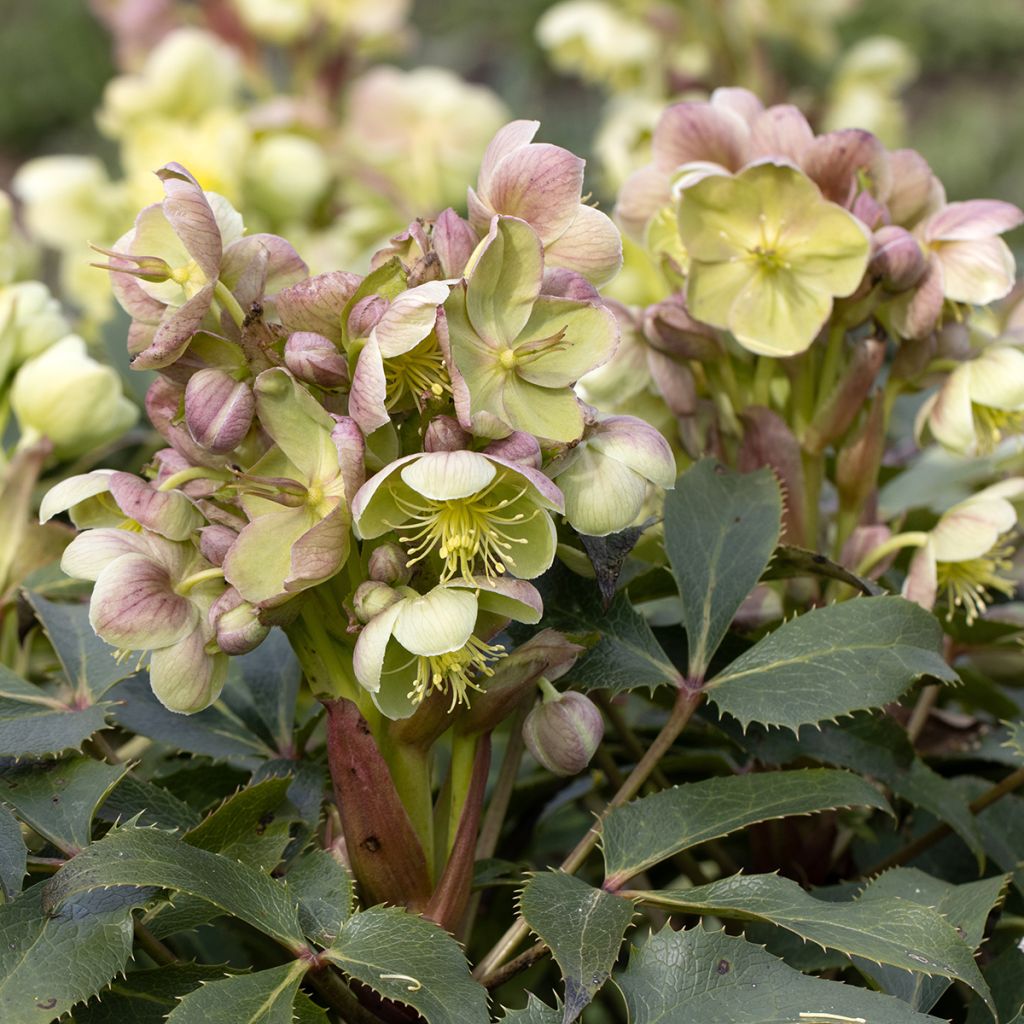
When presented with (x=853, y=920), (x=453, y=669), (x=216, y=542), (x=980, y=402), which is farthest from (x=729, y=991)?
(x=980, y=402)

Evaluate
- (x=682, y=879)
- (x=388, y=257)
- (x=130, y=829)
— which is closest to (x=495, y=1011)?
(x=682, y=879)

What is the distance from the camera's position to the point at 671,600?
0.84 m

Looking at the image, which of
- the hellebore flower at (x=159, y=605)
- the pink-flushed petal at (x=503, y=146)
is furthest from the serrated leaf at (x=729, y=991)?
the pink-flushed petal at (x=503, y=146)

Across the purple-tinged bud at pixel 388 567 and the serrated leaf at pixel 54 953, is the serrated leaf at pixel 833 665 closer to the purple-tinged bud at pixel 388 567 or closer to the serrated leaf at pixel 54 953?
the purple-tinged bud at pixel 388 567

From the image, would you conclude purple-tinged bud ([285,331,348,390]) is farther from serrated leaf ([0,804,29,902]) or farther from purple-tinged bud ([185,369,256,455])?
serrated leaf ([0,804,29,902])

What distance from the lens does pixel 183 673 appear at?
570 millimetres

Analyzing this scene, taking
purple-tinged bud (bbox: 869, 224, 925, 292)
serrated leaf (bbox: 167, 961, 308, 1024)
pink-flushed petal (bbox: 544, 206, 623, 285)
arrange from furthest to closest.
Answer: purple-tinged bud (bbox: 869, 224, 925, 292) → pink-flushed petal (bbox: 544, 206, 623, 285) → serrated leaf (bbox: 167, 961, 308, 1024)

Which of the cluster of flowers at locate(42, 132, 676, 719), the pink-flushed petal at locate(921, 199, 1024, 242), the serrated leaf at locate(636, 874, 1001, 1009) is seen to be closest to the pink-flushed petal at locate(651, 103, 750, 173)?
the pink-flushed petal at locate(921, 199, 1024, 242)

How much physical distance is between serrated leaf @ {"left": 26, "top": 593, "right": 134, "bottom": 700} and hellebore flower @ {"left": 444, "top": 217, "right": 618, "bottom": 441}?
0.76 feet

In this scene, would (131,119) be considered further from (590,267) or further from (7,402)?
(590,267)

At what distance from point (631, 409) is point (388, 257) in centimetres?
27

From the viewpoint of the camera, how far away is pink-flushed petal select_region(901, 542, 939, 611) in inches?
29.0

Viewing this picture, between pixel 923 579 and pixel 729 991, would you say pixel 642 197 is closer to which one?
pixel 923 579

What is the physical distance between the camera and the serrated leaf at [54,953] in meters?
0.51
